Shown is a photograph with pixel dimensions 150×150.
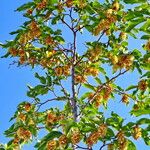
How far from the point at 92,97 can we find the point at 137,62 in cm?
133

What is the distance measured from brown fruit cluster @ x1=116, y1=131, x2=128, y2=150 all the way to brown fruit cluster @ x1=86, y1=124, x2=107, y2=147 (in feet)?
0.95

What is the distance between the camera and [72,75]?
424 inches

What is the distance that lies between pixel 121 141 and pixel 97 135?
1.47 feet

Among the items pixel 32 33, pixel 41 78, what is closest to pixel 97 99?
pixel 41 78

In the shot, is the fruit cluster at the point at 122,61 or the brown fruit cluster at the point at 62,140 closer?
the brown fruit cluster at the point at 62,140

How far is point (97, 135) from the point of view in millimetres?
8016

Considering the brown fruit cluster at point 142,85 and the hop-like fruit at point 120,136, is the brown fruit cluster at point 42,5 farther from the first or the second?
the hop-like fruit at point 120,136

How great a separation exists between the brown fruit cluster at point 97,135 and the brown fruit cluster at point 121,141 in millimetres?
291

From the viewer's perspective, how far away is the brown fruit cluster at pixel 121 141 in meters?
7.99

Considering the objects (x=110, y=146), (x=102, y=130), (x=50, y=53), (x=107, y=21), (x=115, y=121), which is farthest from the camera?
(x=50, y=53)

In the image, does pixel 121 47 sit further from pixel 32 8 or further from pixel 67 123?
pixel 67 123

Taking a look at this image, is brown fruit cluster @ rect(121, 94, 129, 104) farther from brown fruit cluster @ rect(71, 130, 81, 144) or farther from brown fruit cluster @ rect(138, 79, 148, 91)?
brown fruit cluster @ rect(71, 130, 81, 144)

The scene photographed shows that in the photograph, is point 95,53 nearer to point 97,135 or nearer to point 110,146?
point 110,146

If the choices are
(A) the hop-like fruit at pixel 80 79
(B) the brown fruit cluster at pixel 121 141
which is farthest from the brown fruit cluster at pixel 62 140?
(A) the hop-like fruit at pixel 80 79
